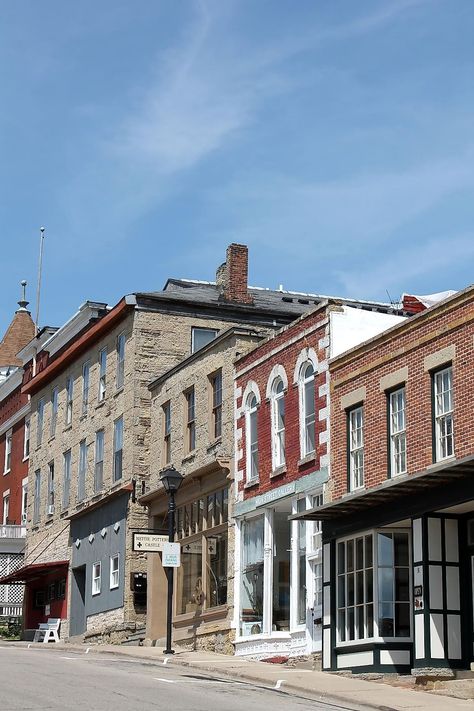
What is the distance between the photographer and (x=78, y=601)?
142 feet

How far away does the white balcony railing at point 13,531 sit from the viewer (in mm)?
50750

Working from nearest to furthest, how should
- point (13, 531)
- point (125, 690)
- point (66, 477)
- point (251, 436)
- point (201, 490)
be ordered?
point (125, 690), point (251, 436), point (201, 490), point (66, 477), point (13, 531)

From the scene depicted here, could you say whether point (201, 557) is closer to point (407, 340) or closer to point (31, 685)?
point (407, 340)

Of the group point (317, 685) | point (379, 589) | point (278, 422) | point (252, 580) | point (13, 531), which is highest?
point (278, 422)

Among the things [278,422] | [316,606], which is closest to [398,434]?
[316,606]

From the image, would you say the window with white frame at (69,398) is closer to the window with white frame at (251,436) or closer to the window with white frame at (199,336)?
the window with white frame at (199,336)

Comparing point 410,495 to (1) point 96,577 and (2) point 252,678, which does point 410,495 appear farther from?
(1) point 96,577

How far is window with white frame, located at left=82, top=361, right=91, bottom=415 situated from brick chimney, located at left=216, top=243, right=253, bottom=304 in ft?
20.3

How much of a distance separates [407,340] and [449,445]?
2.41m

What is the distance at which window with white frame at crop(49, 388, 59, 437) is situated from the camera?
47.2m

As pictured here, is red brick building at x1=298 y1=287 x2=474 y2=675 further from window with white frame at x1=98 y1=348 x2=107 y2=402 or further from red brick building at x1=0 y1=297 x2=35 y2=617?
red brick building at x1=0 y1=297 x2=35 y2=617

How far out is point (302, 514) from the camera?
2477 cm

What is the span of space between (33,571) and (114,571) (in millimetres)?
7729

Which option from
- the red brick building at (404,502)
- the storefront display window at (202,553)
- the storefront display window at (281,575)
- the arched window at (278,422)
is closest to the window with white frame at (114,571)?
the storefront display window at (202,553)
